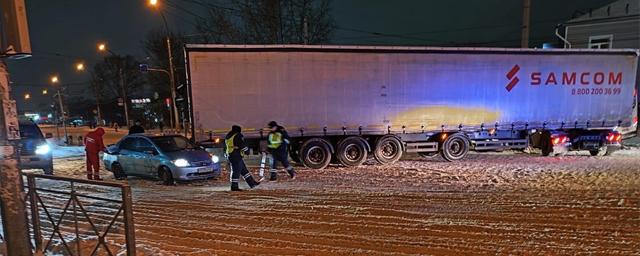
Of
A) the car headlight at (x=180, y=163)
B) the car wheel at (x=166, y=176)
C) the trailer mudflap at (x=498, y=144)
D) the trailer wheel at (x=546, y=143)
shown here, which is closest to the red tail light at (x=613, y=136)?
the trailer wheel at (x=546, y=143)

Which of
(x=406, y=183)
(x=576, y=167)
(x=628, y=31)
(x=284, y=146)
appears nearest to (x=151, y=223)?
(x=284, y=146)

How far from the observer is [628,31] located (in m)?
25.7

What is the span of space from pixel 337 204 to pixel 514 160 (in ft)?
27.7

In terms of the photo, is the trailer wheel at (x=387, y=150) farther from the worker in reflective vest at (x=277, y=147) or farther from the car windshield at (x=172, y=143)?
the car windshield at (x=172, y=143)

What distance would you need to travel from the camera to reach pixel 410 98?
1330cm

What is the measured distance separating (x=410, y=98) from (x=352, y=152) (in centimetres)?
246

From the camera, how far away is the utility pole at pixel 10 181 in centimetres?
388

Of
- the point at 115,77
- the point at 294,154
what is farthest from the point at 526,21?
the point at 115,77

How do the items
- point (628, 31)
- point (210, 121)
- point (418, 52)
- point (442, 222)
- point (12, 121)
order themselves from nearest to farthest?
point (12, 121) → point (442, 222) → point (210, 121) → point (418, 52) → point (628, 31)

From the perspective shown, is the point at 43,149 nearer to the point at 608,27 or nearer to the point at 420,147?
the point at 420,147

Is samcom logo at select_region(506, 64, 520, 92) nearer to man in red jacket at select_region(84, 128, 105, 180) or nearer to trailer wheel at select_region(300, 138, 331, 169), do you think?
trailer wheel at select_region(300, 138, 331, 169)

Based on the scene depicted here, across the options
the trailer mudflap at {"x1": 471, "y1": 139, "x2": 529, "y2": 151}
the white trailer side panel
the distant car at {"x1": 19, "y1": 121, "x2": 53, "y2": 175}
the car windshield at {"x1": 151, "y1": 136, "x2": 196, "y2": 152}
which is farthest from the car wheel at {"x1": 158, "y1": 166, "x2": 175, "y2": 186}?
the trailer mudflap at {"x1": 471, "y1": 139, "x2": 529, "y2": 151}

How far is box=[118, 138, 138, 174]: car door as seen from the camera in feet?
38.7

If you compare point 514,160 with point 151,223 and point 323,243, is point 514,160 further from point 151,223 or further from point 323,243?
point 151,223
